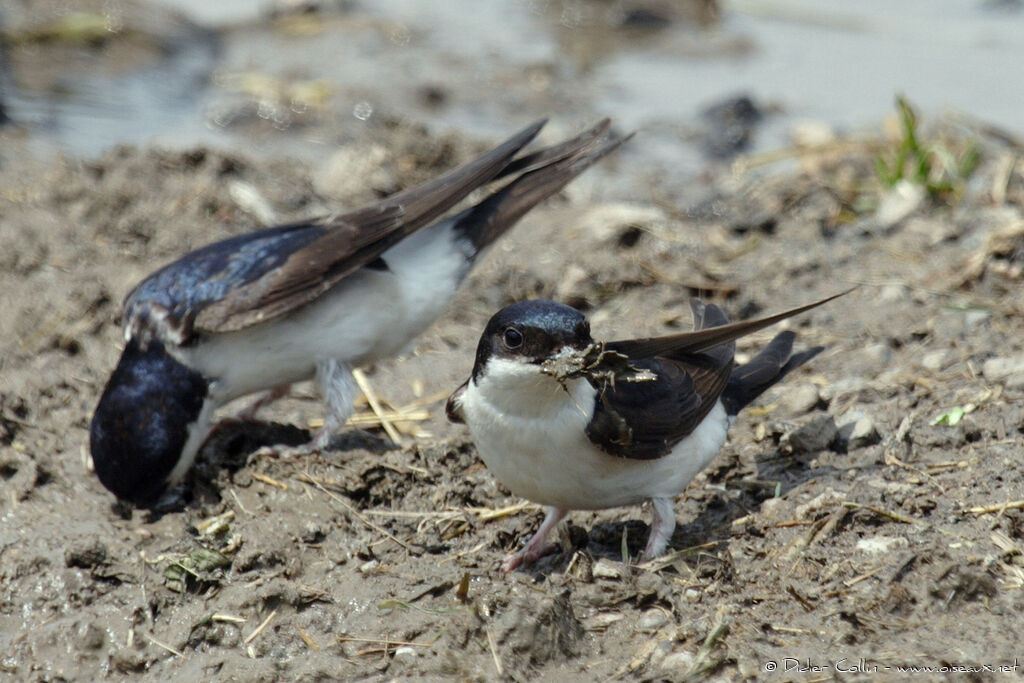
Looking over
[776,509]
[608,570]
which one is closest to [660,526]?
[608,570]

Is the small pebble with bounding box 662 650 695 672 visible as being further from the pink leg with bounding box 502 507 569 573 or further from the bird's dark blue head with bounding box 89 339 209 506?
the bird's dark blue head with bounding box 89 339 209 506

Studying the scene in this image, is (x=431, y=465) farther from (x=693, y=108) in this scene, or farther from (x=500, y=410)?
(x=693, y=108)

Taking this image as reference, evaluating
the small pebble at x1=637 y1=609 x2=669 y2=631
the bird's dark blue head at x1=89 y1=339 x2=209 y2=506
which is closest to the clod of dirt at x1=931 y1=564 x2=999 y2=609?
the small pebble at x1=637 y1=609 x2=669 y2=631

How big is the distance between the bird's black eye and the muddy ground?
2.43 feet

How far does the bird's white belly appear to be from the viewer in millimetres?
5348

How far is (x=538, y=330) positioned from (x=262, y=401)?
2.55 m

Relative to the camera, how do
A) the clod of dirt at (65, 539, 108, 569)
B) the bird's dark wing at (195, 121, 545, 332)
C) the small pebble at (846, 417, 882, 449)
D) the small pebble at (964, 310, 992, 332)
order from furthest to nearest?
the small pebble at (964, 310, 992, 332)
the bird's dark wing at (195, 121, 545, 332)
the small pebble at (846, 417, 882, 449)
the clod of dirt at (65, 539, 108, 569)

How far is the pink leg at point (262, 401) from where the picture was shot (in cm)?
585

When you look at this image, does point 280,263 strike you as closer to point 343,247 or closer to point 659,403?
point 343,247

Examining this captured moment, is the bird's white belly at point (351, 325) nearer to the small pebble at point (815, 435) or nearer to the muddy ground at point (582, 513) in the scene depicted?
the muddy ground at point (582, 513)

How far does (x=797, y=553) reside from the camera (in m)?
4.08

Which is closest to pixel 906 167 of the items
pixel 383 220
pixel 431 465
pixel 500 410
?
pixel 383 220

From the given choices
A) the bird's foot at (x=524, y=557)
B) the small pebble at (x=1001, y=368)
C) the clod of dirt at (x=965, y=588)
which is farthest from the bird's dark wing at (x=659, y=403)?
the small pebble at (x=1001, y=368)

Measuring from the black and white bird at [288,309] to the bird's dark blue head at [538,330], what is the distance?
A: 1.75 m
